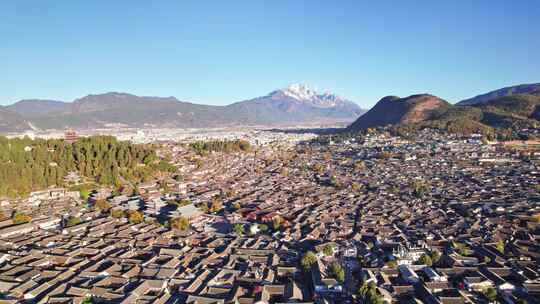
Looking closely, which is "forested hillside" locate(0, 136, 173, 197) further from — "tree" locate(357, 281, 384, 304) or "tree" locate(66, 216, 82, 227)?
"tree" locate(357, 281, 384, 304)

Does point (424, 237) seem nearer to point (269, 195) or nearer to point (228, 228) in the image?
point (228, 228)

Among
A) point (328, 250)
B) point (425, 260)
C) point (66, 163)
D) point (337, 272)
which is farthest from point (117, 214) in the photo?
point (425, 260)

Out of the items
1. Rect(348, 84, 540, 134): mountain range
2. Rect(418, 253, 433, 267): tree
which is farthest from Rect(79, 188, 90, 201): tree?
Rect(348, 84, 540, 134): mountain range

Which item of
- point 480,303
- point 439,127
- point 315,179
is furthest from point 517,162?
point 480,303

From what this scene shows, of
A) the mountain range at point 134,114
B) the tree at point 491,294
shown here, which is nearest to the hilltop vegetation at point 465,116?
the tree at point 491,294

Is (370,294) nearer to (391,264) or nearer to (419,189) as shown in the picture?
(391,264)

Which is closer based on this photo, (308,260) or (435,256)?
→ (308,260)

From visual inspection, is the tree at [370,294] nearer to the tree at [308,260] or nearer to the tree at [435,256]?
the tree at [308,260]
